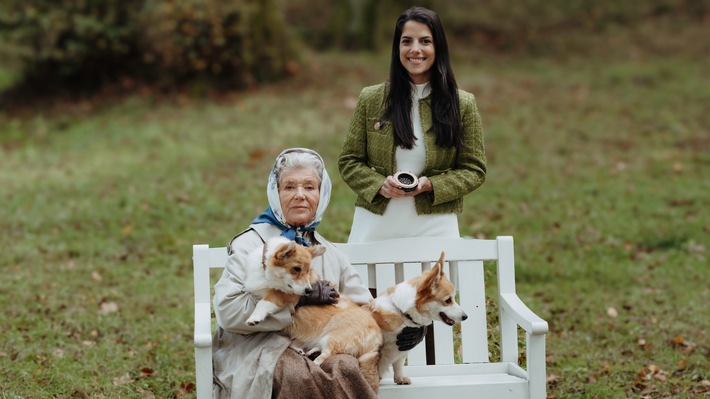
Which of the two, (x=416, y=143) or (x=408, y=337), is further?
(x=416, y=143)

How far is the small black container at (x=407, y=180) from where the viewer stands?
4.61 m

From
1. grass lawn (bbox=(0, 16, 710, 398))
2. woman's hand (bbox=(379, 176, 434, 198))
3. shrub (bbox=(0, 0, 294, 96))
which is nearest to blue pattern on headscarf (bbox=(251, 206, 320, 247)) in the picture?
woman's hand (bbox=(379, 176, 434, 198))

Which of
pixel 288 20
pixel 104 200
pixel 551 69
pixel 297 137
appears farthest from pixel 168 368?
pixel 288 20

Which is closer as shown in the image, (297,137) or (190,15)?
(297,137)

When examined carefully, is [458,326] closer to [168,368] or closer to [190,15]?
[168,368]

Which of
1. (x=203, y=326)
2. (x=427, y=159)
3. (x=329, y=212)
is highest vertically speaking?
(x=427, y=159)

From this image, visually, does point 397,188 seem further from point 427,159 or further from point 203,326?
point 203,326

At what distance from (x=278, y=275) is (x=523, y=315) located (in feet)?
4.27

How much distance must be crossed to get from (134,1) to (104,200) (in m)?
6.06

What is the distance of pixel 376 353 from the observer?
400cm

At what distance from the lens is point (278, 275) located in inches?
151

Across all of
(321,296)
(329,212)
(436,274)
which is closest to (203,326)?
(321,296)

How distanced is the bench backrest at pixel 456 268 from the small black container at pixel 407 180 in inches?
11.6

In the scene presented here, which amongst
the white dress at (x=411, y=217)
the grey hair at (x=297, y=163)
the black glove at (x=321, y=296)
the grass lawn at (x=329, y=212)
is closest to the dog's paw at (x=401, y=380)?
the black glove at (x=321, y=296)
